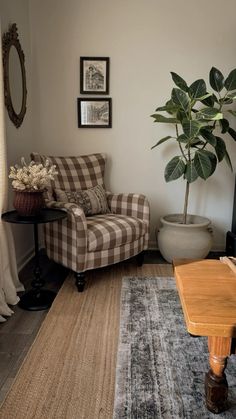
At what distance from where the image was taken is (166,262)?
10.2ft

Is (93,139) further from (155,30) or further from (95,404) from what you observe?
(95,404)

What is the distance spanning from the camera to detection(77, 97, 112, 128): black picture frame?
320 cm

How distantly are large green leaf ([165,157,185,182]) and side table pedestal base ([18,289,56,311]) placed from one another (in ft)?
4.24

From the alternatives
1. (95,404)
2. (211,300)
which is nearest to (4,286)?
(95,404)

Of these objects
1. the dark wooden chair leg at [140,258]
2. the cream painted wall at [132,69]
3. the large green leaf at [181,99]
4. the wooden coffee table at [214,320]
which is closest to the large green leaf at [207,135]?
the large green leaf at [181,99]

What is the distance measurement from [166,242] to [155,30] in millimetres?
1906

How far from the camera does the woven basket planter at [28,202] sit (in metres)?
2.12

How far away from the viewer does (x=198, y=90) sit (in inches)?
107

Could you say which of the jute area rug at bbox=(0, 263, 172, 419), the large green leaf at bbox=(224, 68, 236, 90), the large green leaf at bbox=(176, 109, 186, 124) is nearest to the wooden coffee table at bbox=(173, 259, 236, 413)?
the jute area rug at bbox=(0, 263, 172, 419)

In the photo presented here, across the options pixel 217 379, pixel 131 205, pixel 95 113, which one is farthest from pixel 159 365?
pixel 95 113

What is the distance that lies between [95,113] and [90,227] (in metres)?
1.28

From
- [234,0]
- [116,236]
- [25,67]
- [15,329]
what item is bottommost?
[15,329]

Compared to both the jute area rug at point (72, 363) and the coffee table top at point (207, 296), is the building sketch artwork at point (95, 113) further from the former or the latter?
the coffee table top at point (207, 296)

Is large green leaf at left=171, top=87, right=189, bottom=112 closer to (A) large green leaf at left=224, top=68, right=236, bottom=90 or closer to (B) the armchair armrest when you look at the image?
(A) large green leaf at left=224, top=68, right=236, bottom=90
